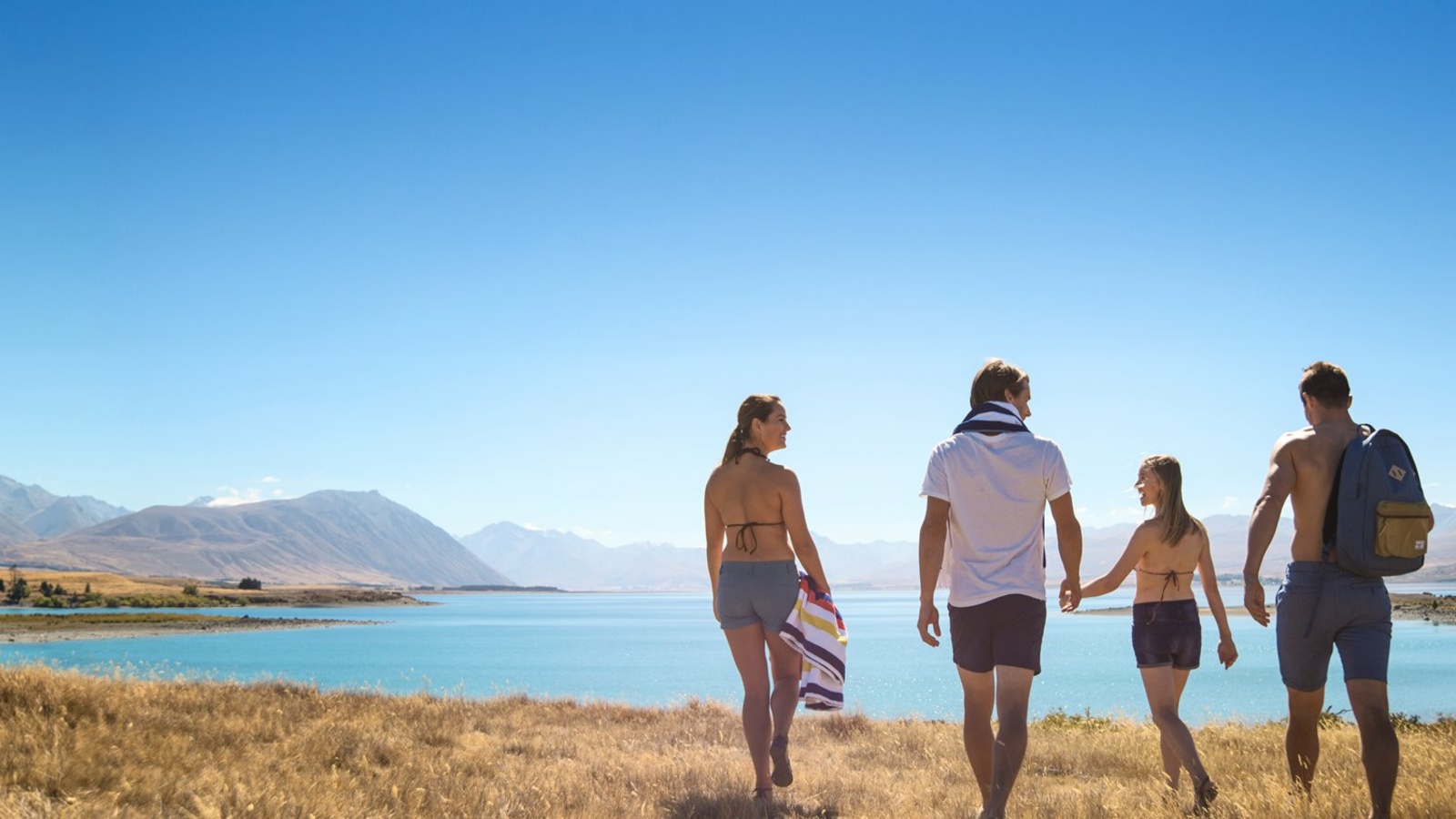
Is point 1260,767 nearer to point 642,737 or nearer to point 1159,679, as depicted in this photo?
point 1159,679

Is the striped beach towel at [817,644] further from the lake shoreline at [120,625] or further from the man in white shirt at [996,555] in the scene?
the lake shoreline at [120,625]

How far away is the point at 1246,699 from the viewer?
100ft

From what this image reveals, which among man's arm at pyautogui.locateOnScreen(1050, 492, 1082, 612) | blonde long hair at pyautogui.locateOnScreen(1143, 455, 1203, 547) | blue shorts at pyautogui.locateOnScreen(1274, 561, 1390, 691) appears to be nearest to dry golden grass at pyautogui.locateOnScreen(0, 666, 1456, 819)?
blue shorts at pyautogui.locateOnScreen(1274, 561, 1390, 691)

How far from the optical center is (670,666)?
170ft

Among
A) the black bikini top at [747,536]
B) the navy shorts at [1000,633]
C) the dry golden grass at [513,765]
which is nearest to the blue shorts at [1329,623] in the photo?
the dry golden grass at [513,765]

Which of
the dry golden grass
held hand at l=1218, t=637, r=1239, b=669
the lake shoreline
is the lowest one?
the lake shoreline

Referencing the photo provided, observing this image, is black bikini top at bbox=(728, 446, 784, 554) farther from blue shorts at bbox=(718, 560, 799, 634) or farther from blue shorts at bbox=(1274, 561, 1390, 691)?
blue shorts at bbox=(1274, 561, 1390, 691)

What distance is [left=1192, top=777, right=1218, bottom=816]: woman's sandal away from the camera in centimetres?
495

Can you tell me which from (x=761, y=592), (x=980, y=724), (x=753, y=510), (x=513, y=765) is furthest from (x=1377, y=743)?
(x=513, y=765)

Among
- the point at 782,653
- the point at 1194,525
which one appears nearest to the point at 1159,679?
the point at 1194,525

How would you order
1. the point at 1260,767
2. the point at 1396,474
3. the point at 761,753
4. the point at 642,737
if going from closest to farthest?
the point at 1396,474 → the point at 761,753 → the point at 1260,767 → the point at 642,737

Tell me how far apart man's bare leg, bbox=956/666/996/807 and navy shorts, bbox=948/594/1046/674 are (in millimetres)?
67

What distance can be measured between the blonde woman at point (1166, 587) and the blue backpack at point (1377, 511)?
99 cm

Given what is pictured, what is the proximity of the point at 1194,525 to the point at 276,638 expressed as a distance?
6916cm
